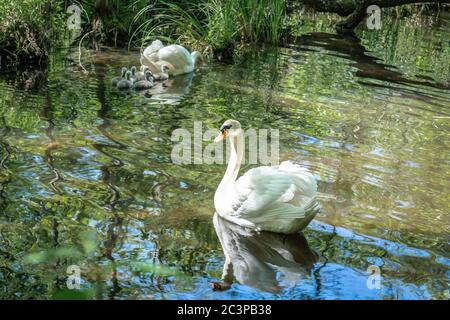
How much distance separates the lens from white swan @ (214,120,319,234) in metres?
6.25

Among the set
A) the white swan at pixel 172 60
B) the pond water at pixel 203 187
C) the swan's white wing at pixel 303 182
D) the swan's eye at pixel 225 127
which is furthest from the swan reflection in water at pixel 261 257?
the white swan at pixel 172 60

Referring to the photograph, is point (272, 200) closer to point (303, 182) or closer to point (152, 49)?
point (303, 182)

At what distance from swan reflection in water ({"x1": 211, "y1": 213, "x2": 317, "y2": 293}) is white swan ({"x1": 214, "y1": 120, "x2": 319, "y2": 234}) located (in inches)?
3.5

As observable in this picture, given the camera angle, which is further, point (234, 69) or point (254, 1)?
point (254, 1)

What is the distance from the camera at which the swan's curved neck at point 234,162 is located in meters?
6.88

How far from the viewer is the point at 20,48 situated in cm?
Result: 1280

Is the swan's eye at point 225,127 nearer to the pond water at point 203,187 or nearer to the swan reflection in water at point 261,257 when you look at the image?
the pond water at point 203,187

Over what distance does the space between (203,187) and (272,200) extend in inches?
55.3

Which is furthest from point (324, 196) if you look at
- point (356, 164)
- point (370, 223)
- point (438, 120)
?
point (438, 120)

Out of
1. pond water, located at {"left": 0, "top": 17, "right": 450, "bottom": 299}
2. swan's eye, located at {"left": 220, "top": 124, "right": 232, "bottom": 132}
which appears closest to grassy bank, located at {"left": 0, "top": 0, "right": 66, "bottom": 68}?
pond water, located at {"left": 0, "top": 17, "right": 450, "bottom": 299}

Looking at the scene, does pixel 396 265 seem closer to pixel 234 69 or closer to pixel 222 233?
pixel 222 233

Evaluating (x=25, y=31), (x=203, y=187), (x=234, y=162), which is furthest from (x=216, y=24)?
(x=234, y=162)

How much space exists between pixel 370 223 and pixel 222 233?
144 centimetres

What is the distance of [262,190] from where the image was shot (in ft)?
20.6
